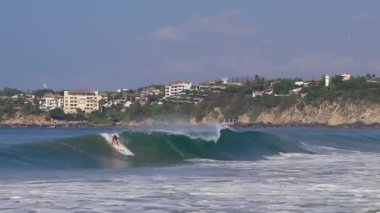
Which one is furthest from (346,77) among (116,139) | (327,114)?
(116,139)

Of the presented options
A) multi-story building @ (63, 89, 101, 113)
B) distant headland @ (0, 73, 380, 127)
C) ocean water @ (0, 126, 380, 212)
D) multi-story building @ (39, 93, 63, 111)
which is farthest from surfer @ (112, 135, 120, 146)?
multi-story building @ (39, 93, 63, 111)

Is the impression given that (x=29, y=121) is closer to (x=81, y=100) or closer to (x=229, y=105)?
(x=81, y=100)

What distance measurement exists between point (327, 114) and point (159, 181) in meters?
133

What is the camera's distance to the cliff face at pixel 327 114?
147m

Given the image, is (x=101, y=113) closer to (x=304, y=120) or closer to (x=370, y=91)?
(x=304, y=120)

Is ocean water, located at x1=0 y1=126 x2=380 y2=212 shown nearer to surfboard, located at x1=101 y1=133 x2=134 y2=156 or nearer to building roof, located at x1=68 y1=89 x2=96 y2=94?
surfboard, located at x1=101 y1=133 x2=134 y2=156

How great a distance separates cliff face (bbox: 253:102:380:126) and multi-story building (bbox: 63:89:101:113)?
39093 millimetres

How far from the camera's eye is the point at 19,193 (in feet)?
56.0

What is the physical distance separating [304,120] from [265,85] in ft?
76.4

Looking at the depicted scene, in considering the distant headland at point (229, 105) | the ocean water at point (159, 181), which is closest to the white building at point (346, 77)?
the distant headland at point (229, 105)

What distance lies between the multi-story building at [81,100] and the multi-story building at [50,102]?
4.58 feet

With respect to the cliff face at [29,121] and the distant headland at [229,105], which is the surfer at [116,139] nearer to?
the distant headland at [229,105]

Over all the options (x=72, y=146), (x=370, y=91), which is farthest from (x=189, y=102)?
(x=72, y=146)

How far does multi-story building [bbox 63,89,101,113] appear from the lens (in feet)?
577
